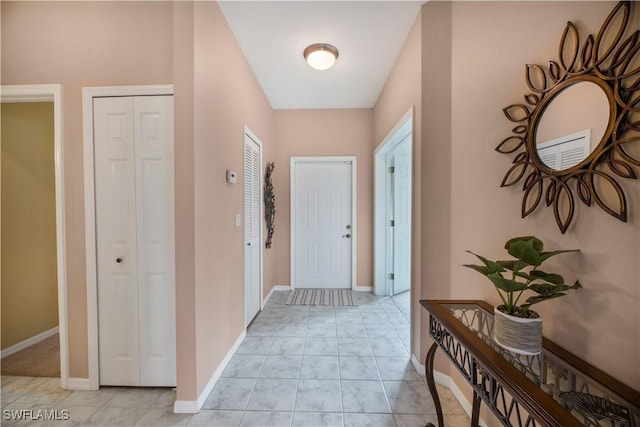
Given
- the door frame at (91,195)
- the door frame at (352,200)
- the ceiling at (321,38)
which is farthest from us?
the door frame at (352,200)

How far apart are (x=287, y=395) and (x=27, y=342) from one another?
8.04 feet

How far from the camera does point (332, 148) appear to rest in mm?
3707

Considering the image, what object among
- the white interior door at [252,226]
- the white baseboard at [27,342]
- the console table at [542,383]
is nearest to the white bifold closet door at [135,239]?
the white interior door at [252,226]

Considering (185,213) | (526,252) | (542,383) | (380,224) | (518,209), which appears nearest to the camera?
(542,383)

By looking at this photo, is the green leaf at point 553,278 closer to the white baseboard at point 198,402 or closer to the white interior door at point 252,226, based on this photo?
the white baseboard at point 198,402

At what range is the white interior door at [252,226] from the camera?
253 centimetres

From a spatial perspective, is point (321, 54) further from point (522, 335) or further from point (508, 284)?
point (522, 335)

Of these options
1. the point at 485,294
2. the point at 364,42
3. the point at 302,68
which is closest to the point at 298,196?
the point at 302,68

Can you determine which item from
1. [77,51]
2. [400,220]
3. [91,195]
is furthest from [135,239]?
[400,220]

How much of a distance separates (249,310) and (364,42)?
2.88m

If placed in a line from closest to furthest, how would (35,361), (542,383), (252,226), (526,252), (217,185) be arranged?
(542,383), (526,252), (217,185), (35,361), (252,226)

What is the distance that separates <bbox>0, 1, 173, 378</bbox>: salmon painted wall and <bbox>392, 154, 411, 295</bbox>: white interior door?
9.19ft

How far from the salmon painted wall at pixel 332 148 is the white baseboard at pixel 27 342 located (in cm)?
243

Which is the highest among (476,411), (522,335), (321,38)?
(321,38)
